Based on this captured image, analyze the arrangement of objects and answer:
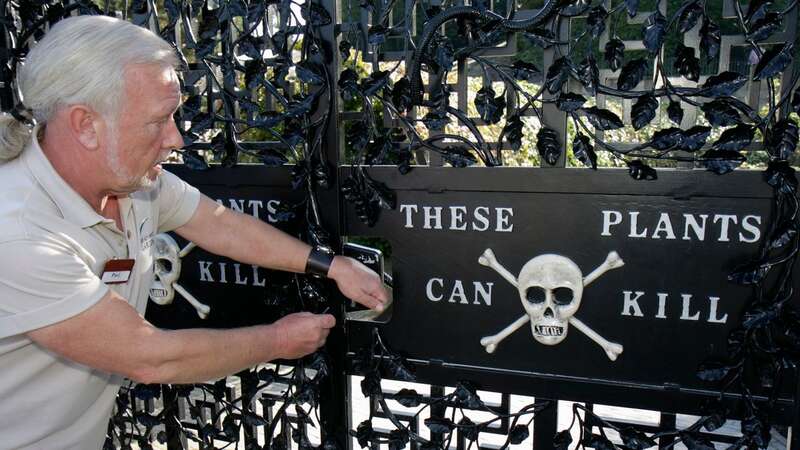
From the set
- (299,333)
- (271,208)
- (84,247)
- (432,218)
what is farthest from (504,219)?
(84,247)

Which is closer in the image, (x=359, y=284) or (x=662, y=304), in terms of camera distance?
(x=662, y=304)

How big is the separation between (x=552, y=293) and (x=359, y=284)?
1.84 ft

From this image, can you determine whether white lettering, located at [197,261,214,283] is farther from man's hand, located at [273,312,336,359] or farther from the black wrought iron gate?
man's hand, located at [273,312,336,359]

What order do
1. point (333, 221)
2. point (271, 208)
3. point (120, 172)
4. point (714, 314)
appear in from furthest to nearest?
point (271, 208) < point (333, 221) < point (714, 314) < point (120, 172)

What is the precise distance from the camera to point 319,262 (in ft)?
6.50

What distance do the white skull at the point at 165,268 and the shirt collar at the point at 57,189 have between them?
25.9 inches

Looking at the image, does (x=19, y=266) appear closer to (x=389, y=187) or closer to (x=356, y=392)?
(x=389, y=187)

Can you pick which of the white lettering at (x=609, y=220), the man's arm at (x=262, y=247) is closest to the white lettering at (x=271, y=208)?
the man's arm at (x=262, y=247)

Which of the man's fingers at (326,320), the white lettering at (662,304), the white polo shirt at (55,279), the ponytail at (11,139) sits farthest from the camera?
the man's fingers at (326,320)

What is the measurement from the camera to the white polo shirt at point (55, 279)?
1421 millimetres

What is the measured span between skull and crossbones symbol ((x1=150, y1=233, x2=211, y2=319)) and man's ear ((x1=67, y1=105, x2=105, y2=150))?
713 millimetres

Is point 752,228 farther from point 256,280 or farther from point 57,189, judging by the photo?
point 57,189

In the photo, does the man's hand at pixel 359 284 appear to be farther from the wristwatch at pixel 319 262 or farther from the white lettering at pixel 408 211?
the white lettering at pixel 408 211

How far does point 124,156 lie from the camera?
1.62 meters
